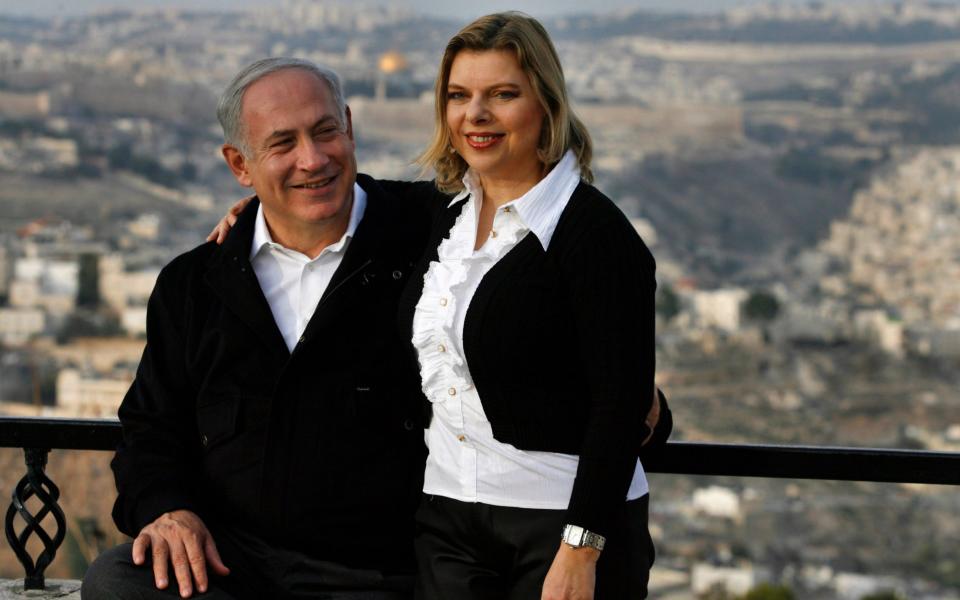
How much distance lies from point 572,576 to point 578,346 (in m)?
0.34

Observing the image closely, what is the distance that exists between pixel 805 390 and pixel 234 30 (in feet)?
143

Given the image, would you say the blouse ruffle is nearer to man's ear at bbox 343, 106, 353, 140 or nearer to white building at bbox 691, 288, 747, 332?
man's ear at bbox 343, 106, 353, 140

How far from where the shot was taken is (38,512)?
8.35 ft

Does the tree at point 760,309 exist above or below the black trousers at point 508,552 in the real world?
above

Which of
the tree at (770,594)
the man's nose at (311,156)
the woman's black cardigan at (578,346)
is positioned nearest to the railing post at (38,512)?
the man's nose at (311,156)

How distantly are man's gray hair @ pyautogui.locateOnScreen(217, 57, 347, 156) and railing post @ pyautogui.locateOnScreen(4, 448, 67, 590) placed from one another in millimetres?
723

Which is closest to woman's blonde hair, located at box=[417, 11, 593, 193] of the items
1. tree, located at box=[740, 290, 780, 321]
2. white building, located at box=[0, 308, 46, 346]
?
white building, located at box=[0, 308, 46, 346]

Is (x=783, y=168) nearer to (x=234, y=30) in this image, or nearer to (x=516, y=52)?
(x=234, y=30)

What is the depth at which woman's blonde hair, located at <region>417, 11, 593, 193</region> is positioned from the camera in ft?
6.79

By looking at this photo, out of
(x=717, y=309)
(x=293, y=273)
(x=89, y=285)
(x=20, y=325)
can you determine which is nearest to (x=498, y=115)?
(x=293, y=273)

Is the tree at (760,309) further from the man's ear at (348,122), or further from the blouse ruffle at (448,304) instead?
the blouse ruffle at (448,304)

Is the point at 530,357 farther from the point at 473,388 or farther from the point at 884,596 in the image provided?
the point at 884,596

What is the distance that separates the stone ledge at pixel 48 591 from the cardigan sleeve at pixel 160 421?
365mm

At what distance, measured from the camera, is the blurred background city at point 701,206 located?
156ft
